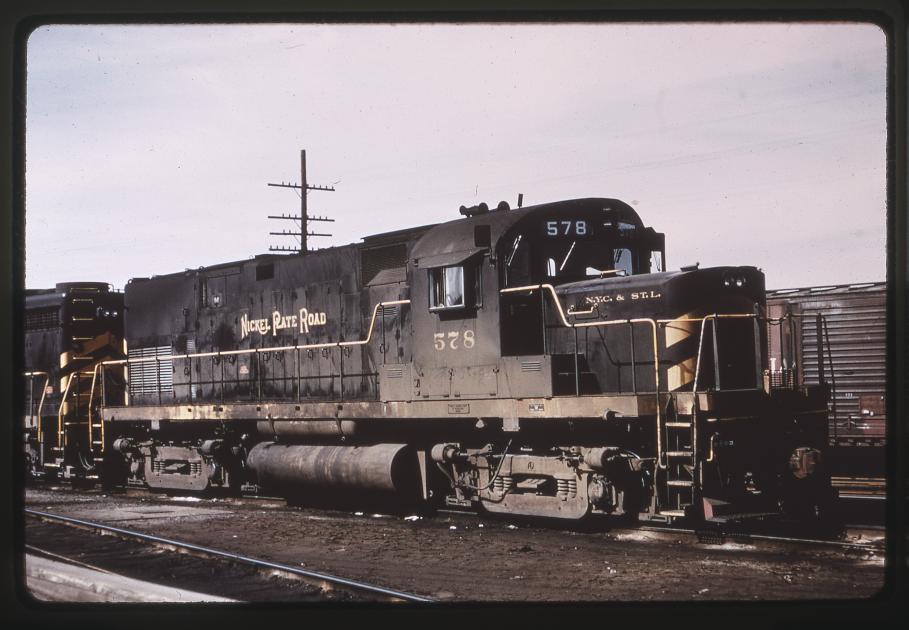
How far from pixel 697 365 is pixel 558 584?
2.78 m

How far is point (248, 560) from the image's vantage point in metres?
8.45

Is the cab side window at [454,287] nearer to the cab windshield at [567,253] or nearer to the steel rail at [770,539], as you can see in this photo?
the cab windshield at [567,253]

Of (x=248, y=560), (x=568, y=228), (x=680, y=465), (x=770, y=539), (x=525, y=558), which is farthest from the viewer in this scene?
(x=568, y=228)

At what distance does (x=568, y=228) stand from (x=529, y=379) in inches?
68.7

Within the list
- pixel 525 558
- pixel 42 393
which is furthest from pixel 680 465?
pixel 42 393

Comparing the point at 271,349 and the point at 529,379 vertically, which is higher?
the point at 271,349

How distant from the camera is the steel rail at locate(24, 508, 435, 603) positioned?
6926 millimetres

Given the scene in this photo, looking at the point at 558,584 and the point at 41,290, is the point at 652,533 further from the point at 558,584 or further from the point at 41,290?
the point at 41,290

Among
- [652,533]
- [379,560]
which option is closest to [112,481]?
[379,560]

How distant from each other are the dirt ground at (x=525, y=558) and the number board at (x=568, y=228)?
316 centimetres

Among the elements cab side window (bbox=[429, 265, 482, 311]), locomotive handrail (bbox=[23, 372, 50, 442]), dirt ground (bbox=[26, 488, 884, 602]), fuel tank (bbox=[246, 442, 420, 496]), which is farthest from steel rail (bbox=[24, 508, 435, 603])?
locomotive handrail (bbox=[23, 372, 50, 442])

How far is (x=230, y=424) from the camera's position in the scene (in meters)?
14.1

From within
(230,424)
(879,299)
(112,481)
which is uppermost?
(879,299)

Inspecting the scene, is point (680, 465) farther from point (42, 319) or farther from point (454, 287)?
point (42, 319)
